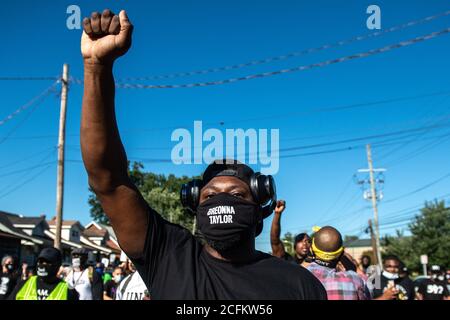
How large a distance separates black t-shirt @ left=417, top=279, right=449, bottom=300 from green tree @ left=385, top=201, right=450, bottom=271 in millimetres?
42026

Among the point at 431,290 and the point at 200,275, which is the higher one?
the point at 431,290

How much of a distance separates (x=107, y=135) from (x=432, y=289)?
36.1 feet

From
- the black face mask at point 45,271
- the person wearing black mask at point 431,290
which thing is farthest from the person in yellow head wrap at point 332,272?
the person wearing black mask at point 431,290

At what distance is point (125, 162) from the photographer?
2.02 meters

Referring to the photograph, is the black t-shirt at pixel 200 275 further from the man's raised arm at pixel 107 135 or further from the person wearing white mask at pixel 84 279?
the person wearing white mask at pixel 84 279

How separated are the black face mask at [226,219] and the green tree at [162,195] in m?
24.3

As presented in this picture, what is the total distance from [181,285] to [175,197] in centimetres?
4864

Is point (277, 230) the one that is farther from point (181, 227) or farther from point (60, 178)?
point (60, 178)

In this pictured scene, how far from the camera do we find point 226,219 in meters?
2.20

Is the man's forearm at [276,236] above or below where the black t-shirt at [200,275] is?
above

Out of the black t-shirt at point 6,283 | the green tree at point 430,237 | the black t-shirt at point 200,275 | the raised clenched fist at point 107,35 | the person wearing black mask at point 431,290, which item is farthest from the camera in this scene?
the green tree at point 430,237

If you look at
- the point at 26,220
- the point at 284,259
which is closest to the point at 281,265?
the point at 284,259

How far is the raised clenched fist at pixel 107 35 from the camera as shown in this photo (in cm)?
179
